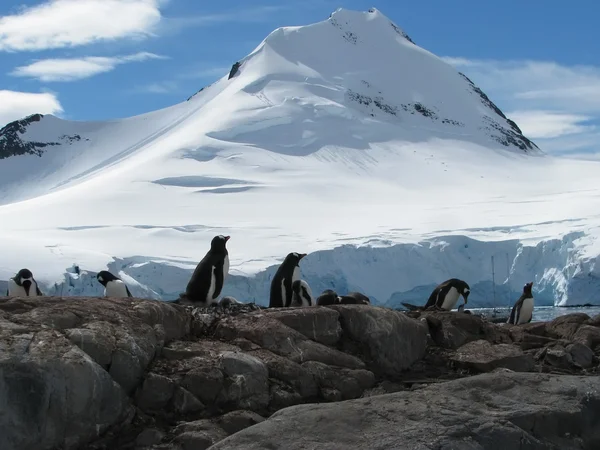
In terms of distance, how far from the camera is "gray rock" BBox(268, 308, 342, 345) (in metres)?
8.33

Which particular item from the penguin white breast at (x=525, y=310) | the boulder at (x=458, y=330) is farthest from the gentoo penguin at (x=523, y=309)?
the boulder at (x=458, y=330)

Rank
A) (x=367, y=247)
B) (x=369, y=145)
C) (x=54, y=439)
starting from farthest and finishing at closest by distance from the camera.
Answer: (x=369, y=145) < (x=367, y=247) < (x=54, y=439)

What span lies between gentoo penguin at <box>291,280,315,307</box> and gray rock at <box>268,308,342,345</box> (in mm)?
3503

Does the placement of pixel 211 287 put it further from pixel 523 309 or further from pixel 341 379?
pixel 523 309

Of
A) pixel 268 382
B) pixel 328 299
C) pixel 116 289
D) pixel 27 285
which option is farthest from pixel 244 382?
pixel 27 285

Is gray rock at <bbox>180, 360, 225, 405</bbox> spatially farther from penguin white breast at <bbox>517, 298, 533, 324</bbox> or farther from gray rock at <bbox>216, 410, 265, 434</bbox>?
penguin white breast at <bbox>517, 298, 533, 324</bbox>

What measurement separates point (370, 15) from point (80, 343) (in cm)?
13243

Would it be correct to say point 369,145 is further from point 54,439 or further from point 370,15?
point 54,439

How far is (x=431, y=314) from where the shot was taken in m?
9.80

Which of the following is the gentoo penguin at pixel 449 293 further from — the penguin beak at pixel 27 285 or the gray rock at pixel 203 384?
the gray rock at pixel 203 384

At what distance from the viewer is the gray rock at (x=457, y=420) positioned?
5.17 m

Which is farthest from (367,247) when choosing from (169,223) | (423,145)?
(423,145)

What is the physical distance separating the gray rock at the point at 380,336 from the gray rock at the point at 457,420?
2.40 m

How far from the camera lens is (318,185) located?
8194 centimetres
